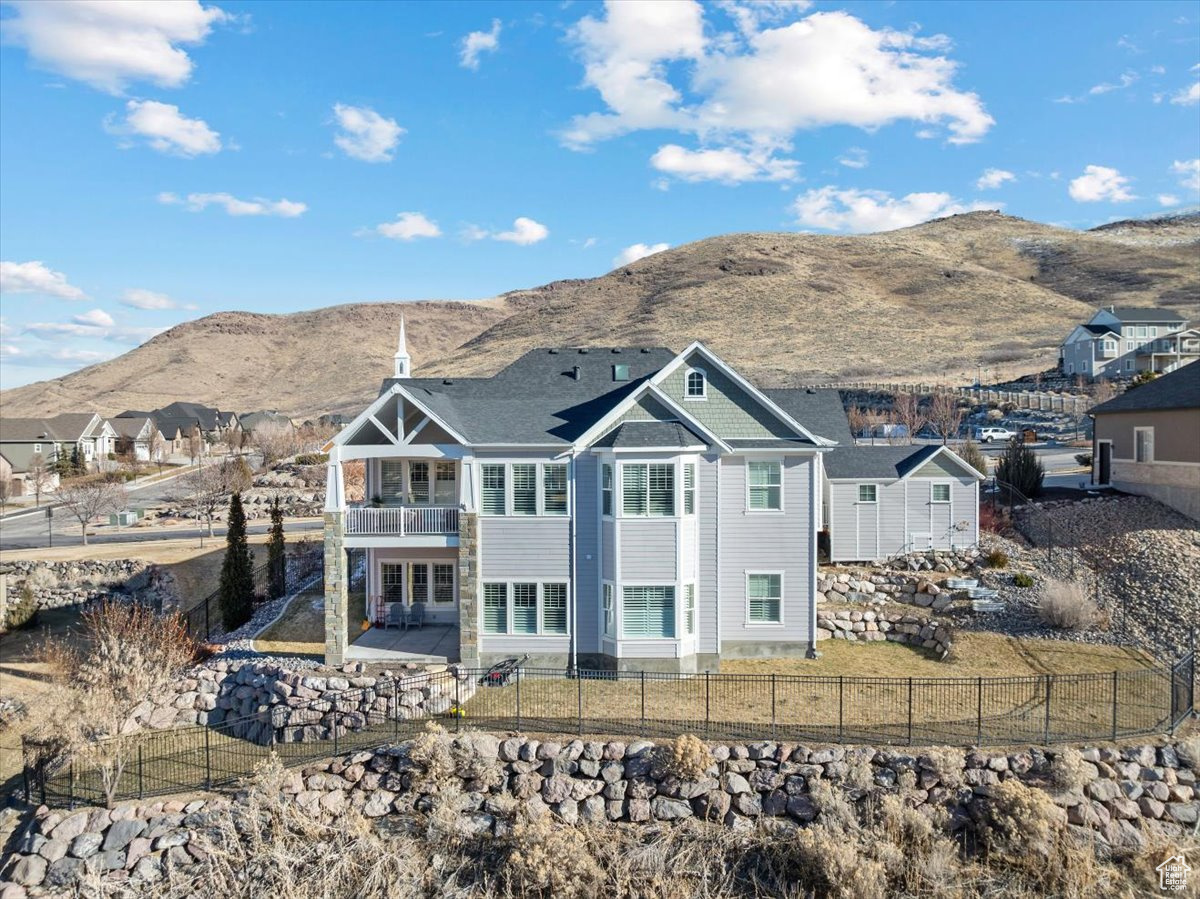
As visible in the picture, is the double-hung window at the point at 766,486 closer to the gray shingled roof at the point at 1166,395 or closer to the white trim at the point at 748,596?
the white trim at the point at 748,596

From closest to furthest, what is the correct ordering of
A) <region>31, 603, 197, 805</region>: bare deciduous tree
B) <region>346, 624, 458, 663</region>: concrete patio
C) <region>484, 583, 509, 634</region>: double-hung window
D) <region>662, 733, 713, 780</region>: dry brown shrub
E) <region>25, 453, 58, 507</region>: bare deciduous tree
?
<region>662, 733, 713, 780</region>: dry brown shrub → <region>31, 603, 197, 805</region>: bare deciduous tree → <region>346, 624, 458, 663</region>: concrete patio → <region>484, 583, 509, 634</region>: double-hung window → <region>25, 453, 58, 507</region>: bare deciduous tree

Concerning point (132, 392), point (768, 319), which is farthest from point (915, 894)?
point (132, 392)

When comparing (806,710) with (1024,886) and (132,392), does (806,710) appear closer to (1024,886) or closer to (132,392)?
(1024,886)

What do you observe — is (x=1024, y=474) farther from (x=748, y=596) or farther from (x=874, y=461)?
(x=748, y=596)

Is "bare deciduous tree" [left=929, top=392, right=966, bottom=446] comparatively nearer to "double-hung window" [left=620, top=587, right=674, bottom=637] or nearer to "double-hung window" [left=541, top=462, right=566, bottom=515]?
"double-hung window" [left=620, top=587, right=674, bottom=637]

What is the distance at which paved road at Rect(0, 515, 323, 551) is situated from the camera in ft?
135

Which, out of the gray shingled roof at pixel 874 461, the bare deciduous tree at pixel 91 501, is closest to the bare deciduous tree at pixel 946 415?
the gray shingled roof at pixel 874 461

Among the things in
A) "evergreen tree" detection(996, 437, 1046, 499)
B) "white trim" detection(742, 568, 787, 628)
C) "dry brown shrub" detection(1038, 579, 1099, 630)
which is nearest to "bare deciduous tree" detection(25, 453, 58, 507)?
"white trim" detection(742, 568, 787, 628)

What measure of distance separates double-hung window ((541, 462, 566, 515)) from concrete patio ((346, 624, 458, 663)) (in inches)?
184

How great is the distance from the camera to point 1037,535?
27859 mm

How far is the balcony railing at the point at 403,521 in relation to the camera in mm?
20531

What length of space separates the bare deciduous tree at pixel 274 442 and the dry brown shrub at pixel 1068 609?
60.7m

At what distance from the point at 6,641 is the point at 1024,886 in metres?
33.7

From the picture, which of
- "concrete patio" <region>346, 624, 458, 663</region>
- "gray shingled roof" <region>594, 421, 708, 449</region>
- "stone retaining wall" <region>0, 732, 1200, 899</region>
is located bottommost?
"stone retaining wall" <region>0, 732, 1200, 899</region>
